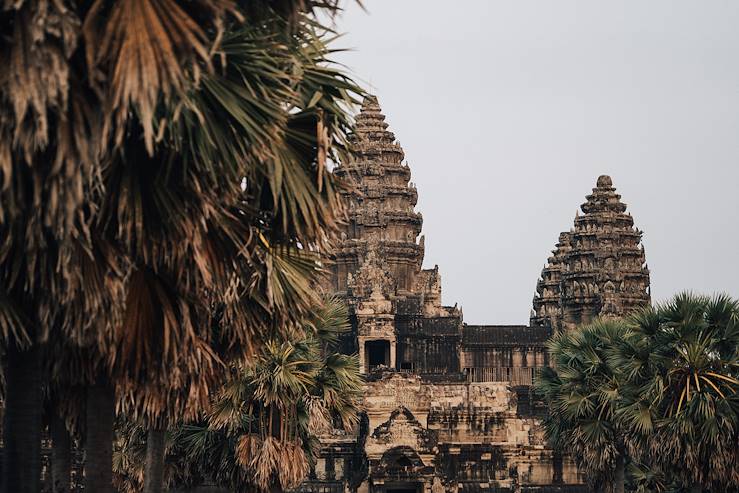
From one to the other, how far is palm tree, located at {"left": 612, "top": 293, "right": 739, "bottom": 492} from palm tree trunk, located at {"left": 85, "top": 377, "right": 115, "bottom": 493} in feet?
54.3

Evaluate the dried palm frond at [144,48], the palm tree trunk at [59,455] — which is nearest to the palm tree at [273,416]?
the palm tree trunk at [59,455]

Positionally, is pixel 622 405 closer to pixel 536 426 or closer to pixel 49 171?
pixel 49 171

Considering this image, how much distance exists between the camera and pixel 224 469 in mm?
33969


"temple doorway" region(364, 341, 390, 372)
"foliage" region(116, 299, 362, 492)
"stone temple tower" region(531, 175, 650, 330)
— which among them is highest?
"stone temple tower" region(531, 175, 650, 330)

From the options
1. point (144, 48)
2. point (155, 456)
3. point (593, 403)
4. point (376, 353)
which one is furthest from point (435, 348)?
point (144, 48)

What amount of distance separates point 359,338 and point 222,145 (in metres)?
64.1

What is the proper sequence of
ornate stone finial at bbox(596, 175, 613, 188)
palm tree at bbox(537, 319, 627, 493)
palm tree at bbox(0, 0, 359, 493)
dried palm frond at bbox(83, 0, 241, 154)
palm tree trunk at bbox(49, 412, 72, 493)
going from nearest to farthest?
dried palm frond at bbox(83, 0, 241, 154)
palm tree at bbox(0, 0, 359, 493)
palm tree trunk at bbox(49, 412, 72, 493)
palm tree at bbox(537, 319, 627, 493)
ornate stone finial at bbox(596, 175, 613, 188)

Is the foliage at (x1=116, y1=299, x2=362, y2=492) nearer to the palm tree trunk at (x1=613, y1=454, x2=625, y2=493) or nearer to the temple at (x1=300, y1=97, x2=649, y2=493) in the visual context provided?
the palm tree trunk at (x1=613, y1=454, x2=625, y2=493)

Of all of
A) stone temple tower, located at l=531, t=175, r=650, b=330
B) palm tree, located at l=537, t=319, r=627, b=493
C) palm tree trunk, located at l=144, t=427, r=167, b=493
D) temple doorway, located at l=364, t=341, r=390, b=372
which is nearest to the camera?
palm tree trunk, located at l=144, t=427, r=167, b=493

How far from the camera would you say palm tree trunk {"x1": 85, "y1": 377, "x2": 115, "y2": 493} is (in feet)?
60.5

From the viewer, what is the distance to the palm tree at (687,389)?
3198 centimetres

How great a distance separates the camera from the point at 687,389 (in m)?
32.8

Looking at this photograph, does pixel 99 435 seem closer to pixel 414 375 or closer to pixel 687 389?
pixel 687 389

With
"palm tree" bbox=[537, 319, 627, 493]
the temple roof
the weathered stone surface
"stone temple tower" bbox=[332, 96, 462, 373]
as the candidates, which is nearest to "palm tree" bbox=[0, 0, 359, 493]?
"palm tree" bbox=[537, 319, 627, 493]
